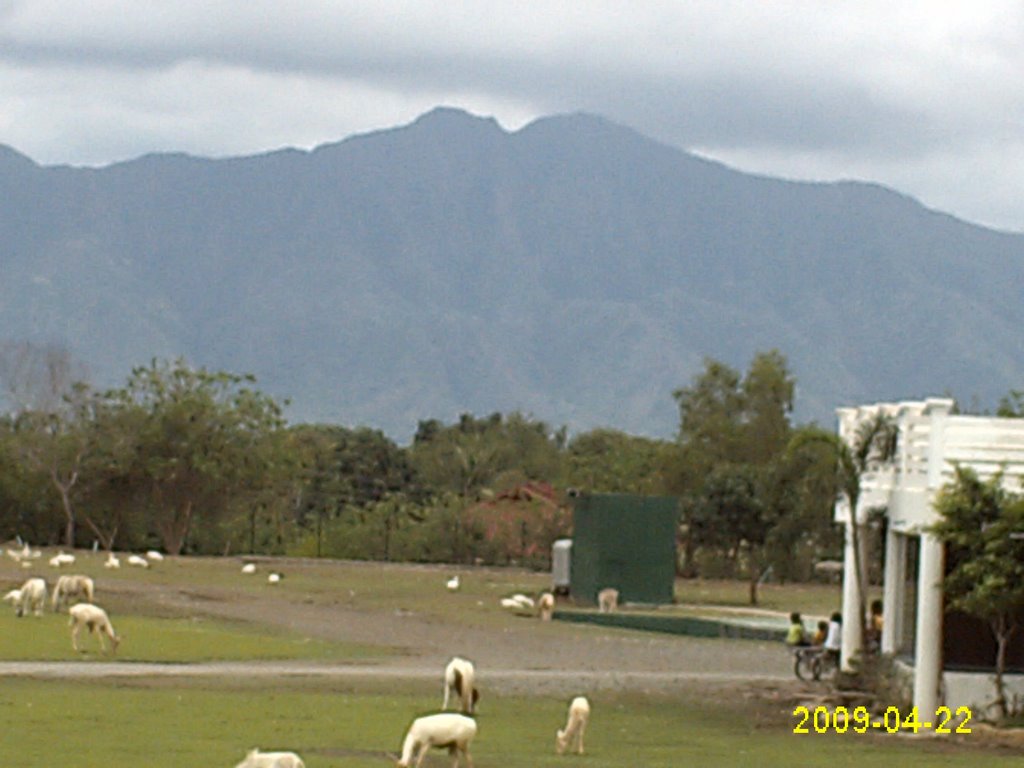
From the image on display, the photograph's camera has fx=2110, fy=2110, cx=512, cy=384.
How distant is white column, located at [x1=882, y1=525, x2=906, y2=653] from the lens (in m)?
32.7

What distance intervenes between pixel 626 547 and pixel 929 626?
32.3 m

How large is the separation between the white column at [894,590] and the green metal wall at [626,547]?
27272 mm

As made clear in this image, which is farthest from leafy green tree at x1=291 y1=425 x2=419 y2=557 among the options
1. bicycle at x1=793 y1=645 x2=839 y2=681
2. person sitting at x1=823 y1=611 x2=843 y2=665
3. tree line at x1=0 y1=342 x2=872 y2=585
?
person sitting at x1=823 y1=611 x2=843 y2=665

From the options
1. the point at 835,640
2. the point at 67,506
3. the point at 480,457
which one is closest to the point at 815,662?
the point at 835,640

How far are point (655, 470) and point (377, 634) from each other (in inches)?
1637

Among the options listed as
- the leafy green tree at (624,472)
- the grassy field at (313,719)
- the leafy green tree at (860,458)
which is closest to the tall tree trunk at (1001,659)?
the grassy field at (313,719)

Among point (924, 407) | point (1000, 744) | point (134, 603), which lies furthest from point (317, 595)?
point (1000, 744)

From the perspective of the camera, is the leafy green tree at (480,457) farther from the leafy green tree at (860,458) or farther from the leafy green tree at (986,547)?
the leafy green tree at (986,547)

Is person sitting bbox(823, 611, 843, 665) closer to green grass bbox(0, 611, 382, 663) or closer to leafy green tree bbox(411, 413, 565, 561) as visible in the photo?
green grass bbox(0, 611, 382, 663)

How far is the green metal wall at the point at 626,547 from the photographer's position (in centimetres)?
6044

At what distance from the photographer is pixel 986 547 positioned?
27078 mm

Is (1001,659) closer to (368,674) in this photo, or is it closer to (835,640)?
(835,640)

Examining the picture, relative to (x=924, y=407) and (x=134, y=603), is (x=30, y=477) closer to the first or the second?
(x=134, y=603)

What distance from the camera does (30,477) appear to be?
81.2 metres
